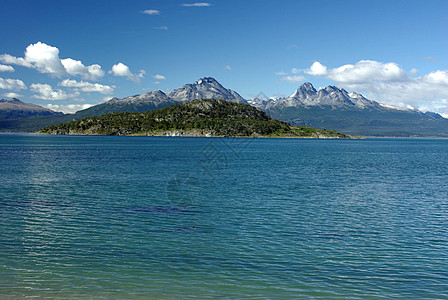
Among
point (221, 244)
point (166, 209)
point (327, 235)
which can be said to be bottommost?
point (221, 244)

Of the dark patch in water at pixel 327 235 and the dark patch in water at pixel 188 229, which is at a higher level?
the dark patch in water at pixel 327 235

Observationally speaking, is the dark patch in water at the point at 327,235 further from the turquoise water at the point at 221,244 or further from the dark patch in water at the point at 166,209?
the dark patch in water at the point at 166,209

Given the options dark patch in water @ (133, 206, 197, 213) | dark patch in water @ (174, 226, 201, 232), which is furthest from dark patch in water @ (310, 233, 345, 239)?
dark patch in water @ (133, 206, 197, 213)

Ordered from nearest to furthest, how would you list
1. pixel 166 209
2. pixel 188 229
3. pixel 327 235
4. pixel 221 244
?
pixel 221 244
pixel 327 235
pixel 188 229
pixel 166 209

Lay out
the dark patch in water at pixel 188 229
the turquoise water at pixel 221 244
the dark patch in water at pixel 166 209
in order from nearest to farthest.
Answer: the turquoise water at pixel 221 244
the dark patch in water at pixel 188 229
the dark patch in water at pixel 166 209

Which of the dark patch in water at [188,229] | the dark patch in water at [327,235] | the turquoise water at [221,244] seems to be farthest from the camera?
the dark patch in water at [188,229]

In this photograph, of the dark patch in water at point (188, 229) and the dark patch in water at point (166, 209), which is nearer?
the dark patch in water at point (188, 229)

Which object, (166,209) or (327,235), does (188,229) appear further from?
(327,235)

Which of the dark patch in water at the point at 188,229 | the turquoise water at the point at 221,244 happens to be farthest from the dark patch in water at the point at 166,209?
the dark patch in water at the point at 188,229

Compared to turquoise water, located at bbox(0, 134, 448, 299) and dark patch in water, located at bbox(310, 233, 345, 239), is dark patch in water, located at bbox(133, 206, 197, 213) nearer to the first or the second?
turquoise water, located at bbox(0, 134, 448, 299)

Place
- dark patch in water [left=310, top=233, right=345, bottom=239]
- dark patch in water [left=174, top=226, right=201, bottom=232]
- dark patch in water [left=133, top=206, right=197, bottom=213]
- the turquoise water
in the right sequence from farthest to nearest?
dark patch in water [left=133, top=206, right=197, bottom=213] < dark patch in water [left=174, top=226, right=201, bottom=232] < dark patch in water [left=310, top=233, right=345, bottom=239] < the turquoise water

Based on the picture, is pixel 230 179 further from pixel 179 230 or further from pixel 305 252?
pixel 305 252

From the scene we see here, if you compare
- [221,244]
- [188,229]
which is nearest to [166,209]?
[188,229]

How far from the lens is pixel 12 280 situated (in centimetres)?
2084
